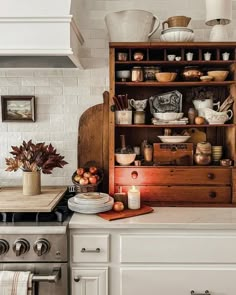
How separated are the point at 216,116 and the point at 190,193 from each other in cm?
51

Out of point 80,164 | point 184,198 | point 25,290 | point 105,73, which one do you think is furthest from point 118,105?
point 25,290

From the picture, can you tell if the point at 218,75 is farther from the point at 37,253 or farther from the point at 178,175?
the point at 37,253

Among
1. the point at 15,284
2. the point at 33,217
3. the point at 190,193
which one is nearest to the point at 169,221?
the point at 190,193

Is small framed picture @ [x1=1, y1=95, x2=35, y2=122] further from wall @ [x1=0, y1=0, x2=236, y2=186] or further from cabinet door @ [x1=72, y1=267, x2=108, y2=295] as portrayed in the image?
cabinet door @ [x1=72, y1=267, x2=108, y2=295]

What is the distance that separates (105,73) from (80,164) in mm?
664

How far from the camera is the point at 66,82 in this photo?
249cm

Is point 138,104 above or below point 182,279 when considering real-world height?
above

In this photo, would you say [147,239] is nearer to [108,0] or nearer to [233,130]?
[233,130]

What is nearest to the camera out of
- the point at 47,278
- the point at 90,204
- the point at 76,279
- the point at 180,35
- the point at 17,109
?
the point at 47,278

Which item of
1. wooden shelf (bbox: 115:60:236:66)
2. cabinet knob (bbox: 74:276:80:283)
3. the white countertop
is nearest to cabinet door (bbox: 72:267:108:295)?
cabinet knob (bbox: 74:276:80:283)

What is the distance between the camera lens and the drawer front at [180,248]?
6.13 feet

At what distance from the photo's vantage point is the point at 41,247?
178 cm

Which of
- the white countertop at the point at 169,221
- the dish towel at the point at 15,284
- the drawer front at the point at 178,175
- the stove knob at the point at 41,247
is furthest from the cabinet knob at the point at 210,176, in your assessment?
the dish towel at the point at 15,284

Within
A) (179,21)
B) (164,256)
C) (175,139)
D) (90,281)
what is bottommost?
(90,281)
